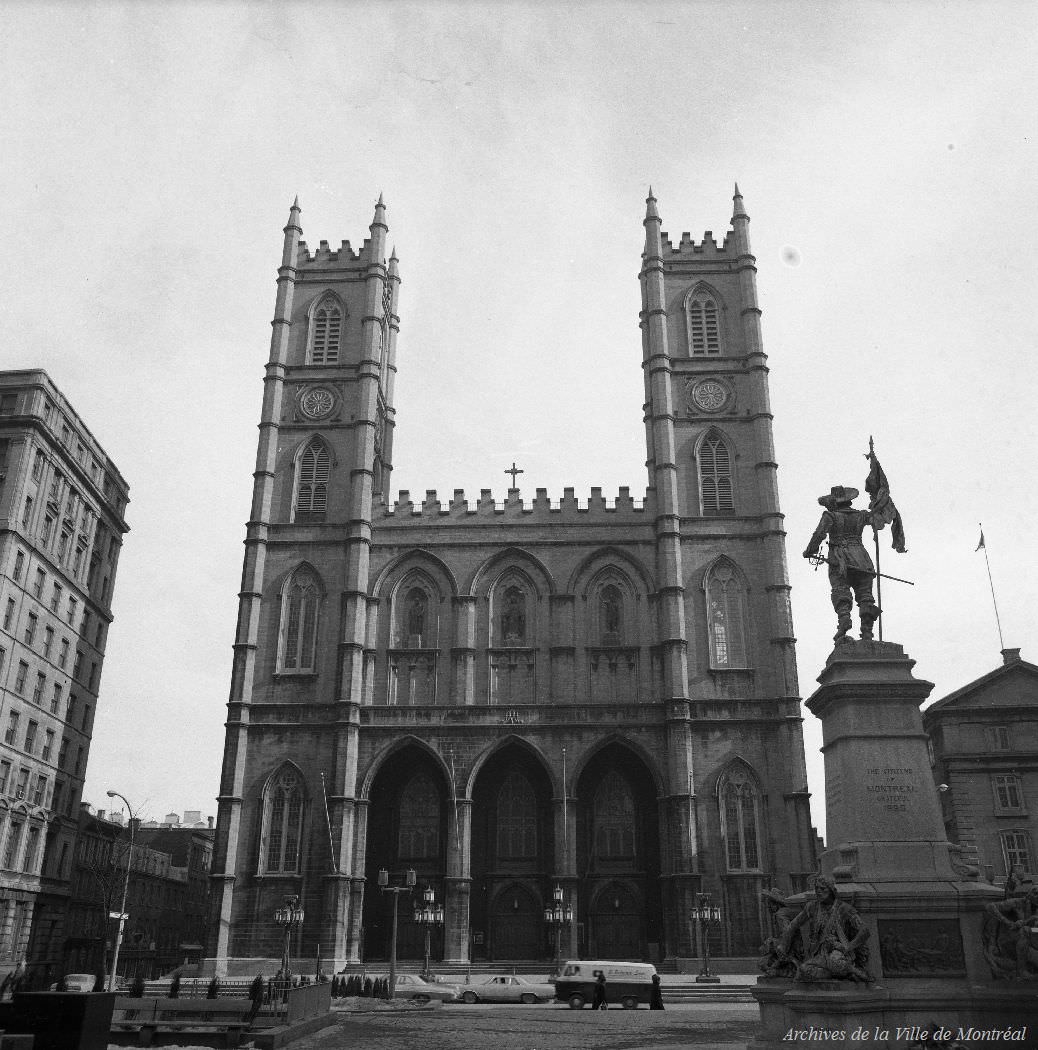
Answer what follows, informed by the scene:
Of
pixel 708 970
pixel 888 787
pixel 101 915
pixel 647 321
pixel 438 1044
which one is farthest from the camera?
pixel 101 915

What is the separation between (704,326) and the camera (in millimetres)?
55188

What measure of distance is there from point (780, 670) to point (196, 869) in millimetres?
64053

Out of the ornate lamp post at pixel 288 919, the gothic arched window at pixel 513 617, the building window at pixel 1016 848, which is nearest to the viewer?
the ornate lamp post at pixel 288 919

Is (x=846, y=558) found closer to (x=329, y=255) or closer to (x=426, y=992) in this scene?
(x=426, y=992)

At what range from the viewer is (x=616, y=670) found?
157 ft

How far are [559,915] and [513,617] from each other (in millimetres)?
13479

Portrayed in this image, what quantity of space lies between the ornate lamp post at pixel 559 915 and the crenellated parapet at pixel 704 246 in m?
33.4

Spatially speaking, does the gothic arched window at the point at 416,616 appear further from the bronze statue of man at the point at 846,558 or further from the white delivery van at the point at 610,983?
the bronze statue of man at the point at 846,558

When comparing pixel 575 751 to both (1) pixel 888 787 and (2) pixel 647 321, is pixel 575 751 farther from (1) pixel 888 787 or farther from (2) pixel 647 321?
(1) pixel 888 787

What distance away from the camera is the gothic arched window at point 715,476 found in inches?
2003

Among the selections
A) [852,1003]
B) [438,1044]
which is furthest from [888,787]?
[438,1044]

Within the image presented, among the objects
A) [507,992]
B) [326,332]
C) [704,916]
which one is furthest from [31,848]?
[704,916]

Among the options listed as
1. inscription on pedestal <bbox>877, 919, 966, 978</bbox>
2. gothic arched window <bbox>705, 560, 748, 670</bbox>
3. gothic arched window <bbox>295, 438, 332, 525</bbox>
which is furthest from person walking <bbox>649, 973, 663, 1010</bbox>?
gothic arched window <bbox>295, 438, 332, 525</bbox>

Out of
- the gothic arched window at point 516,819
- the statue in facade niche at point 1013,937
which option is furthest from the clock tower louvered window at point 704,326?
the statue in facade niche at point 1013,937
